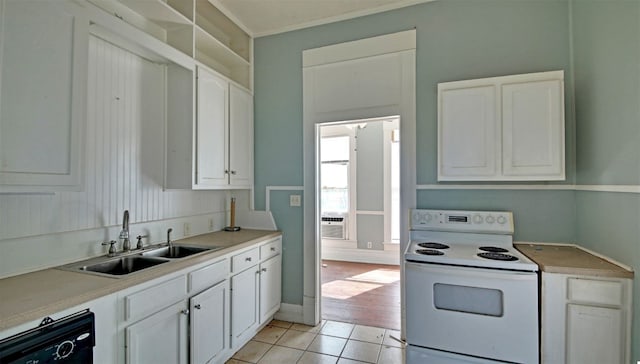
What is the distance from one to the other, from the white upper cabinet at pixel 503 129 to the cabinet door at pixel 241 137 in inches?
70.7

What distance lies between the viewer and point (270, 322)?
2.93 meters

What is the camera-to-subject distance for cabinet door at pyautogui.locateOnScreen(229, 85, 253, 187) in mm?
2764

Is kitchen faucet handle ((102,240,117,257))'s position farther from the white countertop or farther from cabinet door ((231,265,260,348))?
cabinet door ((231,265,260,348))

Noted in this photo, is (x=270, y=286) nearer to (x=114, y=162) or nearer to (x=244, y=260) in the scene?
(x=244, y=260)

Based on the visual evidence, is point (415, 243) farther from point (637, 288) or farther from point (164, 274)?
point (164, 274)

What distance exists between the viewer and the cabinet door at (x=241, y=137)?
276 cm

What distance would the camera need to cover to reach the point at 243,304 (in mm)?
2367

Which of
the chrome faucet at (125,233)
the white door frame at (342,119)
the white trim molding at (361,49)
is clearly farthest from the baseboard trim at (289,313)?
the white trim molding at (361,49)

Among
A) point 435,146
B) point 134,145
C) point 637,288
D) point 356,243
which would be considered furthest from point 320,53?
point 356,243

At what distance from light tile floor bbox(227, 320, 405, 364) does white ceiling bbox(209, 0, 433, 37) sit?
292 centimetres

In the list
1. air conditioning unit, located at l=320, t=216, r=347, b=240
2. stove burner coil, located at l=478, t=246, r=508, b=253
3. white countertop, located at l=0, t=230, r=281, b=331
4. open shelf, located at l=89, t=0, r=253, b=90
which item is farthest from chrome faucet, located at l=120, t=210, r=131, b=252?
air conditioning unit, located at l=320, t=216, r=347, b=240

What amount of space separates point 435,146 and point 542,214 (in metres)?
0.92

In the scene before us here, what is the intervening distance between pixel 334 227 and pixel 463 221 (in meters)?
3.20

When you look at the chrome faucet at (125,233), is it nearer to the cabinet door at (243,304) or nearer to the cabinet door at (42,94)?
the cabinet door at (42,94)
